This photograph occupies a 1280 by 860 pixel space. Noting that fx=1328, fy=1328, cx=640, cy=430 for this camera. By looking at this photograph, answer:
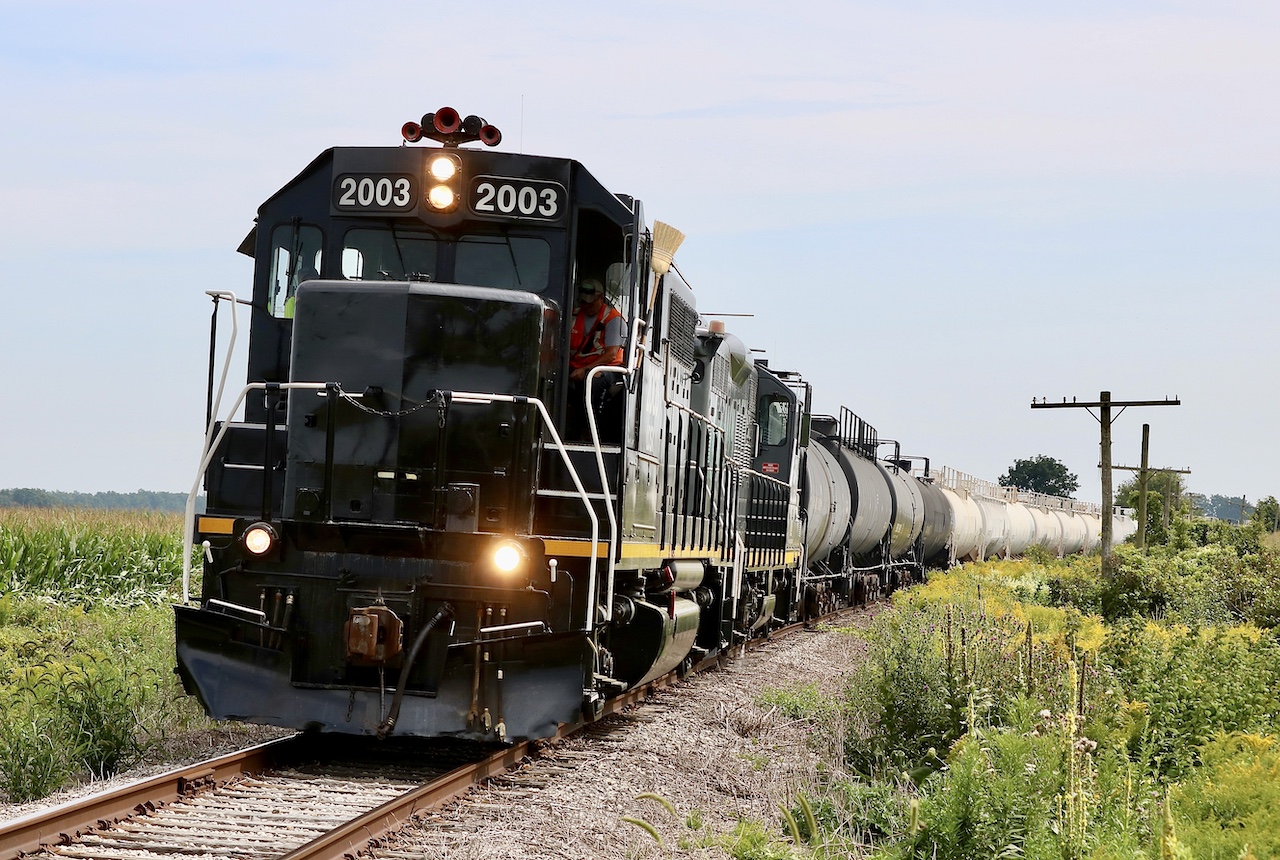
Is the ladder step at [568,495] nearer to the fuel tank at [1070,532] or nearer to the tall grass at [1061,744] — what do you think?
the tall grass at [1061,744]

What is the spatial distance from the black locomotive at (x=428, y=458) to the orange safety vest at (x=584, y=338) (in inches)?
4.7

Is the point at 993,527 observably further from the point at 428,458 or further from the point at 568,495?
the point at 428,458

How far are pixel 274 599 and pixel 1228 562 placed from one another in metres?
22.3

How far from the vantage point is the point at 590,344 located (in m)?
8.81

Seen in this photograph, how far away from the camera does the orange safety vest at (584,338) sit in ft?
28.6

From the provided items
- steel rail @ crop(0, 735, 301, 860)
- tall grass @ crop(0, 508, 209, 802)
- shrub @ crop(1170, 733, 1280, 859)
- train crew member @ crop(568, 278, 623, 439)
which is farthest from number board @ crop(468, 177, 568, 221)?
shrub @ crop(1170, 733, 1280, 859)

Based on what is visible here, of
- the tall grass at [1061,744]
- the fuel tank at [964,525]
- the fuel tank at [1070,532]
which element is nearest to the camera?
the tall grass at [1061,744]

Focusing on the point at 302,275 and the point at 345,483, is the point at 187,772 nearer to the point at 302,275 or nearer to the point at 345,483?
the point at 345,483

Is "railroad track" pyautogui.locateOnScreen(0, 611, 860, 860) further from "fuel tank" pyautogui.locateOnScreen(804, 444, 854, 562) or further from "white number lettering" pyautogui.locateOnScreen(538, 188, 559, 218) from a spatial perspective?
"fuel tank" pyautogui.locateOnScreen(804, 444, 854, 562)

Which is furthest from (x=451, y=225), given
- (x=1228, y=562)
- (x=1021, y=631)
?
(x=1228, y=562)

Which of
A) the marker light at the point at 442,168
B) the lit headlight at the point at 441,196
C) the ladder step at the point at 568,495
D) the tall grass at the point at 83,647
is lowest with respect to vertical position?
the tall grass at the point at 83,647

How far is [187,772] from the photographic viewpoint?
6863mm

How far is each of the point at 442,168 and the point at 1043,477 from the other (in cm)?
12592

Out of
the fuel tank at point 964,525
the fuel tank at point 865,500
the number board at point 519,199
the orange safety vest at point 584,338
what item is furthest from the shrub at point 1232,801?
the fuel tank at point 964,525
